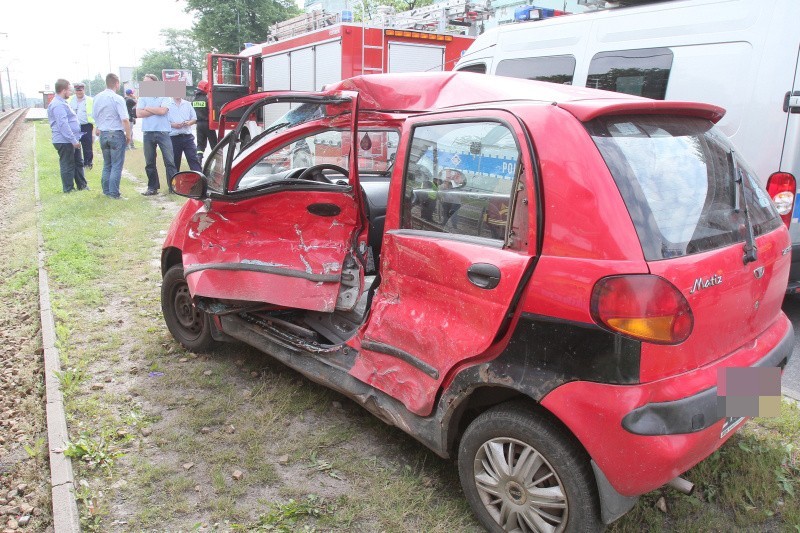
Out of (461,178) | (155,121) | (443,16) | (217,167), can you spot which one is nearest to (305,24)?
(443,16)

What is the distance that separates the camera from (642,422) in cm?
196

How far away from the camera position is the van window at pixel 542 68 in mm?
5727

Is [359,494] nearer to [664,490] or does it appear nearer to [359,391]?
[359,391]

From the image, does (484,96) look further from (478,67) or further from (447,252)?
(478,67)

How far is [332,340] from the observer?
3.42m

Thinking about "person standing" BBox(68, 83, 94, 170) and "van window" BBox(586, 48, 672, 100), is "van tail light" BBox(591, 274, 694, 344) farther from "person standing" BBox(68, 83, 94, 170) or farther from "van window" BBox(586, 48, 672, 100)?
"person standing" BBox(68, 83, 94, 170)

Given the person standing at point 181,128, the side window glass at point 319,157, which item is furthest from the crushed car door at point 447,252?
the person standing at point 181,128

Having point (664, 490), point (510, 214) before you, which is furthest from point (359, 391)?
point (664, 490)

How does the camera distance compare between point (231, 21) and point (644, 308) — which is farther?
point (231, 21)

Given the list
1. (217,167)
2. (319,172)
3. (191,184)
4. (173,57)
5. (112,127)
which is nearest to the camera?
(191,184)

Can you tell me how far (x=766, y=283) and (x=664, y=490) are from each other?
1.00 meters

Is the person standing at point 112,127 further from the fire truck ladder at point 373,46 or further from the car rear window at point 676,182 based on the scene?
the car rear window at point 676,182

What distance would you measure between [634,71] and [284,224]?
339 centimetres

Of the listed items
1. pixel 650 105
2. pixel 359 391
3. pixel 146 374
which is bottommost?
pixel 146 374
